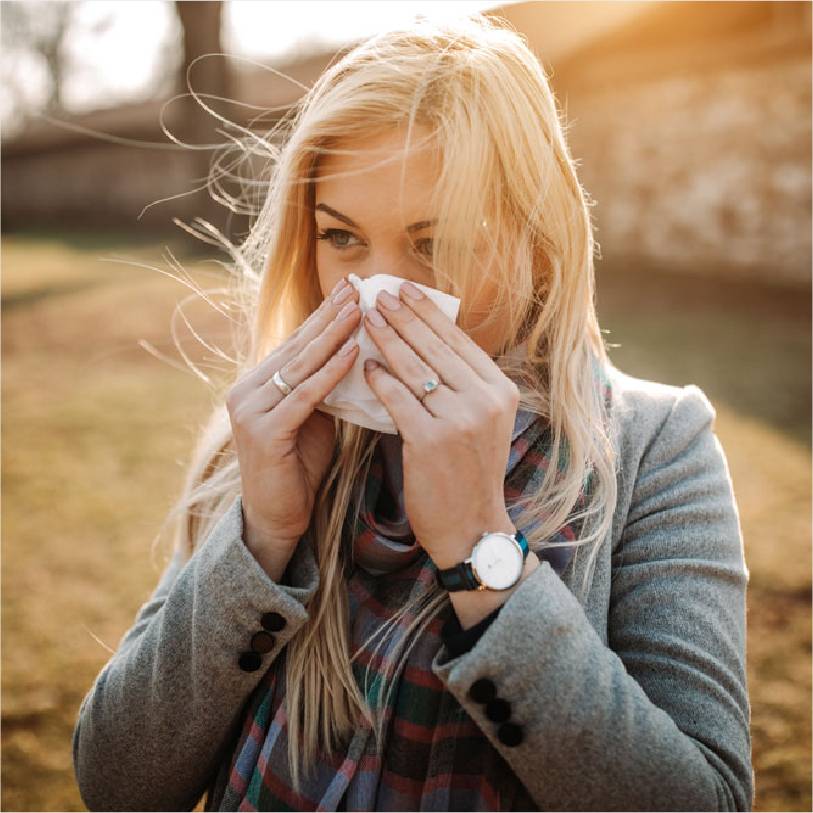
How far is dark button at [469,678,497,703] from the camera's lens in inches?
52.4

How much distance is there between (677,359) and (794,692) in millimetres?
4682

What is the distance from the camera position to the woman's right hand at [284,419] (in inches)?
59.5

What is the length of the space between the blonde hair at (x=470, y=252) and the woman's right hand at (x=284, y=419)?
0.16m

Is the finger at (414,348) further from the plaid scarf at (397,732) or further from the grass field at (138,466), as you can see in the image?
the grass field at (138,466)

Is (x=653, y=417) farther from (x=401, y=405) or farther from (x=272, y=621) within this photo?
(x=272, y=621)

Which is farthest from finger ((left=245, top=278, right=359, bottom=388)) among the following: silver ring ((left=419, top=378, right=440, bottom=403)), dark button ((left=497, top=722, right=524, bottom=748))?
dark button ((left=497, top=722, right=524, bottom=748))

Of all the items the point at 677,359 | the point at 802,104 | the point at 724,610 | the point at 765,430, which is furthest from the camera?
the point at 802,104

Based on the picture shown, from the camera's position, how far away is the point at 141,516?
187 inches

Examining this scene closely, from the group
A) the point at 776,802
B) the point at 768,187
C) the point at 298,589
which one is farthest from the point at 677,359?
the point at 298,589

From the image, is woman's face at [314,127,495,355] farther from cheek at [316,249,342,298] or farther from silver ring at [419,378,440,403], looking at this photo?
silver ring at [419,378,440,403]

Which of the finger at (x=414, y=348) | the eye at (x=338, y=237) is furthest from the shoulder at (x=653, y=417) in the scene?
the eye at (x=338, y=237)

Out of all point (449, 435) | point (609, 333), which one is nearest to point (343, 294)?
point (449, 435)

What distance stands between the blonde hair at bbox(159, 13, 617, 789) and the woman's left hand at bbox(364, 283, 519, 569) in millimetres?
197

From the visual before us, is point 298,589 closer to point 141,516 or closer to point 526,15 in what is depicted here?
point 141,516
